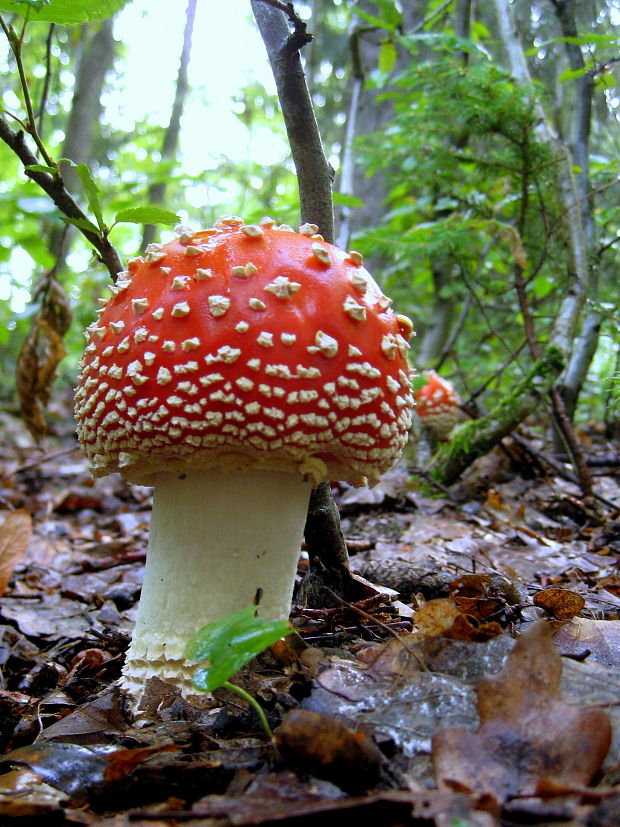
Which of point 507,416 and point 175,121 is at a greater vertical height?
point 175,121

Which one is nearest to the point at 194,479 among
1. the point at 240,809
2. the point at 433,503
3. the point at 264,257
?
the point at 264,257

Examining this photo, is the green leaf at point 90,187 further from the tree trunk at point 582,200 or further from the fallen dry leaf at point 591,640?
the tree trunk at point 582,200

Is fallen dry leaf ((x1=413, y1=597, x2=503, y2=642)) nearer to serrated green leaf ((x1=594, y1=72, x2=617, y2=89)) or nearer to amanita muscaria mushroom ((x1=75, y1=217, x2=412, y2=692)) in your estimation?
amanita muscaria mushroom ((x1=75, y1=217, x2=412, y2=692))

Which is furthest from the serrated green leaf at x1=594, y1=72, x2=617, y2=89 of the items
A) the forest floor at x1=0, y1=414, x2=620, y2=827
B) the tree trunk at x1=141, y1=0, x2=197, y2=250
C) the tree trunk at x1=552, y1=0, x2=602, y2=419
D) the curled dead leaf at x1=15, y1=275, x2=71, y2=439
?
the tree trunk at x1=141, y1=0, x2=197, y2=250

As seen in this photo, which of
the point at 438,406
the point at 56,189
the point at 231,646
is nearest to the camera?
the point at 231,646

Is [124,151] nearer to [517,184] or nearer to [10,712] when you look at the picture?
[517,184]

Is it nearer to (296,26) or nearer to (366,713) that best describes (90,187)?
(296,26)

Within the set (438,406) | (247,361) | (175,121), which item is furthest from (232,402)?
(175,121)
